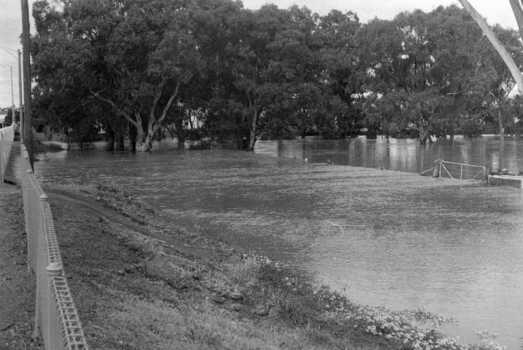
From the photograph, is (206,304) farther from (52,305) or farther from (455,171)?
(455,171)

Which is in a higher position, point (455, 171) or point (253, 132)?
point (253, 132)

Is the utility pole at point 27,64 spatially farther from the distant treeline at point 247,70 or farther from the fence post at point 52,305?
the distant treeline at point 247,70

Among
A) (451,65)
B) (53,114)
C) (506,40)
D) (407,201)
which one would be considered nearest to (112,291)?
(407,201)

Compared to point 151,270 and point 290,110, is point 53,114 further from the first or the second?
point 151,270

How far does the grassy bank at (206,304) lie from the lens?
5.59 meters

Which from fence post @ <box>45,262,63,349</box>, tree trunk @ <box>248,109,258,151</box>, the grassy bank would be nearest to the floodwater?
the grassy bank

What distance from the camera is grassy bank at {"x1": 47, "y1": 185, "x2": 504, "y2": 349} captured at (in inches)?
220

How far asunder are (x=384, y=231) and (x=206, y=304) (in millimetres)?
6699

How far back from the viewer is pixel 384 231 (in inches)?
514

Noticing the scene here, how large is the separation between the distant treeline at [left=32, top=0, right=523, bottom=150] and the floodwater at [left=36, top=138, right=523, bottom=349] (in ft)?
70.7

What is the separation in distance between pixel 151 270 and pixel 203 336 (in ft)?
10.1

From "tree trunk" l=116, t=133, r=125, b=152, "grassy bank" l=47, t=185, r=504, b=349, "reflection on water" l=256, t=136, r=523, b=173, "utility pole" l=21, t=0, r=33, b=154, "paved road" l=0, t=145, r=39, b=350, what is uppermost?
"utility pole" l=21, t=0, r=33, b=154

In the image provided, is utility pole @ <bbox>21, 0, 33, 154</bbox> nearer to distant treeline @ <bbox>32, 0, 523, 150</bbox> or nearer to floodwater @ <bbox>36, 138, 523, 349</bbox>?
floodwater @ <bbox>36, 138, 523, 349</bbox>

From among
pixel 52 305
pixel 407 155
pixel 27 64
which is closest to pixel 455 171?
pixel 407 155
